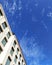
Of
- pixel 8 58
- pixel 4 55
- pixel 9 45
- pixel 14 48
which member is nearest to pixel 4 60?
pixel 4 55

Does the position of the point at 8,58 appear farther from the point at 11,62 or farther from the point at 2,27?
the point at 2,27

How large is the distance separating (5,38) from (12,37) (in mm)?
5047

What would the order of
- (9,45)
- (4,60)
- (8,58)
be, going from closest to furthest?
(4,60) → (8,58) → (9,45)

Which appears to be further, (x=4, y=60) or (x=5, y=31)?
(x=5, y=31)

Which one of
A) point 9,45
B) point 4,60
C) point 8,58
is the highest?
point 9,45

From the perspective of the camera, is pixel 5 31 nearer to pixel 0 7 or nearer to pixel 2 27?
pixel 2 27

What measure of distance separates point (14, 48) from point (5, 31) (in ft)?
18.0

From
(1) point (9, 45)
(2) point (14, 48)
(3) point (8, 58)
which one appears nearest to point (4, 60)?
(3) point (8, 58)

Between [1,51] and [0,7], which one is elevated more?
[0,7]

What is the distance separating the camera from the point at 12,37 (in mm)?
45781

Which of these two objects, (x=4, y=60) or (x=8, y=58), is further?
(x=8, y=58)

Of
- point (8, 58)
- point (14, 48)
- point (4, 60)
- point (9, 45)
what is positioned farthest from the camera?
point (14, 48)

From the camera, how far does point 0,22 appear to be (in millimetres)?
39250

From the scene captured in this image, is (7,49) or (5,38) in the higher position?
(5,38)
